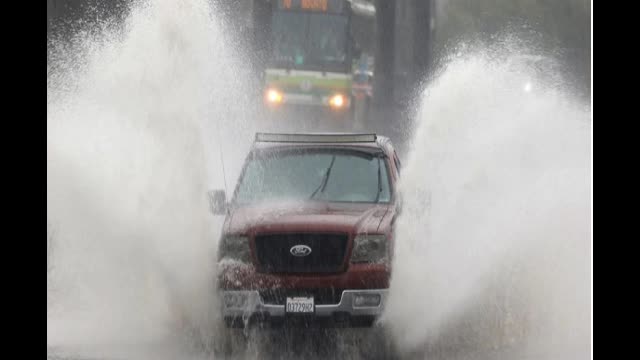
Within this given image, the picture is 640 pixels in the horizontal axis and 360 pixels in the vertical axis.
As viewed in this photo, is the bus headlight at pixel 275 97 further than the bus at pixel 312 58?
Yes

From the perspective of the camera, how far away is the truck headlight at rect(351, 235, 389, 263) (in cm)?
1066

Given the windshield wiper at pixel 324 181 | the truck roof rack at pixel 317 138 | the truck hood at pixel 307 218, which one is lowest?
the truck hood at pixel 307 218

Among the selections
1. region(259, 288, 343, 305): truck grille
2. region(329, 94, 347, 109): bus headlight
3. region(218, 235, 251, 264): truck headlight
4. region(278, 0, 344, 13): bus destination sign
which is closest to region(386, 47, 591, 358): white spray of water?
region(259, 288, 343, 305): truck grille

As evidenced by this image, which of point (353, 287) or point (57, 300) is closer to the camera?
point (353, 287)

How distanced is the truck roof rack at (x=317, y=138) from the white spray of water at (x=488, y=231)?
0.53 m

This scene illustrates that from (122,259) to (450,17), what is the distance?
52261 millimetres

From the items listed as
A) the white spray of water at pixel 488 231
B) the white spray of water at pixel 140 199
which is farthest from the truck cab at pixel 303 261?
the white spray of water at pixel 140 199

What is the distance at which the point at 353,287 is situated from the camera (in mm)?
10508

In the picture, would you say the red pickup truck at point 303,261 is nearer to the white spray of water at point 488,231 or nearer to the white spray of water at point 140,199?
the white spray of water at point 488,231

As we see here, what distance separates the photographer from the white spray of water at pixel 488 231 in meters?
11.2

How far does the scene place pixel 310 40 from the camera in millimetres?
33750
